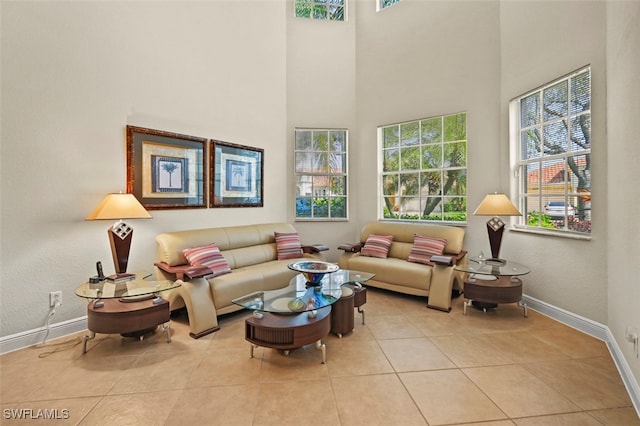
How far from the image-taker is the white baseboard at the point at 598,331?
6.61 feet

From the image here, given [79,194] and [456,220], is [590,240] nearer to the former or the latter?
[456,220]

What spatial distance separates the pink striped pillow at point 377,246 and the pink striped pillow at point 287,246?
1021mm

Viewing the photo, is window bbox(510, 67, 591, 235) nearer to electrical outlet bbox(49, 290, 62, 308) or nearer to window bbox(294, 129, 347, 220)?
window bbox(294, 129, 347, 220)

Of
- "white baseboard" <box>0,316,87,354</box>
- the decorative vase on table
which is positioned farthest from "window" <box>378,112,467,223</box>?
"white baseboard" <box>0,316,87,354</box>

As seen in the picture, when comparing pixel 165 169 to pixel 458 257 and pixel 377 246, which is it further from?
pixel 458 257

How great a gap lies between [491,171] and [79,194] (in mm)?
4984

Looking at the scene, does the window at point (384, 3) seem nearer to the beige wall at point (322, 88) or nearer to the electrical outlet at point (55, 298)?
the beige wall at point (322, 88)

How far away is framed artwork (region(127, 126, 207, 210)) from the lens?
346cm

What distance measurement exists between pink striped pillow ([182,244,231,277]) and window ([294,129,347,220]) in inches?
82.5

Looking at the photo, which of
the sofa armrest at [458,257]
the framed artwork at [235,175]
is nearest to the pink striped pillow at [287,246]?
the framed artwork at [235,175]

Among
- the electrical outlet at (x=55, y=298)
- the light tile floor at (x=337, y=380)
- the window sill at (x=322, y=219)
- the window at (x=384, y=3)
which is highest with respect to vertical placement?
the window at (x=384, y=3)

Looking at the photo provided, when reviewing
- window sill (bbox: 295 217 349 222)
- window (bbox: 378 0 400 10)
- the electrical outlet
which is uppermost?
window (bbox: 378 0 400 10)

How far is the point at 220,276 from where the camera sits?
11.2 ft

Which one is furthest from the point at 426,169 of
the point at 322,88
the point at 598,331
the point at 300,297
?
the point at 300,297
